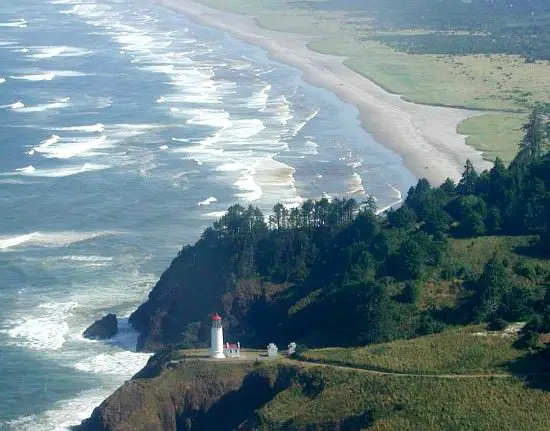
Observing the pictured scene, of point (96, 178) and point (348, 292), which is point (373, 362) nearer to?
point (348, 292)

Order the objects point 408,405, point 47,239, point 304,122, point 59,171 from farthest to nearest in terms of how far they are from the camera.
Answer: point 304,122
point 59,171
point 47,239
point 408,405

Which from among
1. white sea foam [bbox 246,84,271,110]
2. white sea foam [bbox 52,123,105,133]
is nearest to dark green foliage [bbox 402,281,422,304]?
white sea foam [bbox 52,123,105,133]

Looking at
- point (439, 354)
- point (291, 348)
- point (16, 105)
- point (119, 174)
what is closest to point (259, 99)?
point (16, 105)

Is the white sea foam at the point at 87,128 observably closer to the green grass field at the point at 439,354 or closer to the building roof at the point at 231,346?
the building roof at the point at 231,346

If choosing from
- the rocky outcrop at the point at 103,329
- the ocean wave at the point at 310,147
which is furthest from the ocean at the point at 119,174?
the rocky outcrop at the point at 103,329

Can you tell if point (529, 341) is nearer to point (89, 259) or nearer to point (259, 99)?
point (89, 259)

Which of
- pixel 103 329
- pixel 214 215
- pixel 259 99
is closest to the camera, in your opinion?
pixel 103 329
